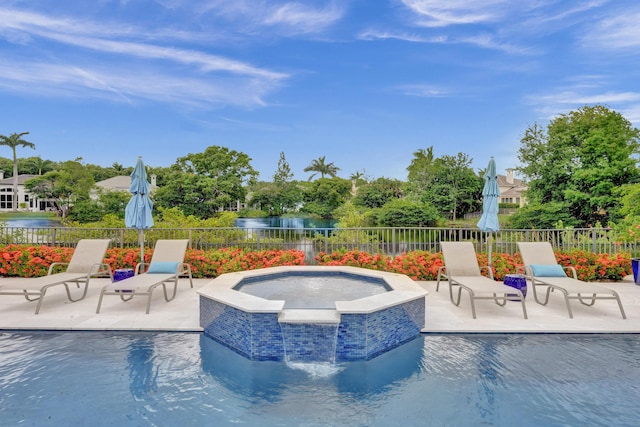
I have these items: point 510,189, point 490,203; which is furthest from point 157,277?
point 510,189

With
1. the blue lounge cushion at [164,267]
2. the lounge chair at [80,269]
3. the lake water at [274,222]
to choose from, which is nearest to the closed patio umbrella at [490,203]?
the blue lounge cushion at [164,267]

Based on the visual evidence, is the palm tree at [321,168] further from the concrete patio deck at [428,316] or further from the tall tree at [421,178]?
the concrete patio deck at [428,316]

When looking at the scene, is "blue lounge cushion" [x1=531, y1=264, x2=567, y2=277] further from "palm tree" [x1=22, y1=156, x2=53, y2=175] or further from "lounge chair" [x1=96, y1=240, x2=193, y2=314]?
"palm tree" [x1=22, y1=156, x2=53, y2=175]

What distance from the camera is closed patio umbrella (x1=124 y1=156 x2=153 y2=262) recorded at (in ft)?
23.7

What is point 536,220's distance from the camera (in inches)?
940

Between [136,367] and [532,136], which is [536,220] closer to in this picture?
[532,136]

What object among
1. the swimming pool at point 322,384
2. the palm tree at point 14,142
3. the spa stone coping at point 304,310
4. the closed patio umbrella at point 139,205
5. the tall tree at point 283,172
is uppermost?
the palm tree at point 14,142

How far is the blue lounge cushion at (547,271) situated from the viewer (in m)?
6.24

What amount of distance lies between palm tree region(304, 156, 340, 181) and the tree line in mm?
182

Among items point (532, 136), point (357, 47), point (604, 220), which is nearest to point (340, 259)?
point (357, 47)

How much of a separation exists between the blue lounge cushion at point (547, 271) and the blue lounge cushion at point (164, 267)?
6.42m

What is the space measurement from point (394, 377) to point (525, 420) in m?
1.17

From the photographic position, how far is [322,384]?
11.4 feet

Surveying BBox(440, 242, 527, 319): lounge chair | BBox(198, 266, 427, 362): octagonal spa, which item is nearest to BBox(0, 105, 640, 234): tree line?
BBox(440, 242, 527, 319): lounge chair
